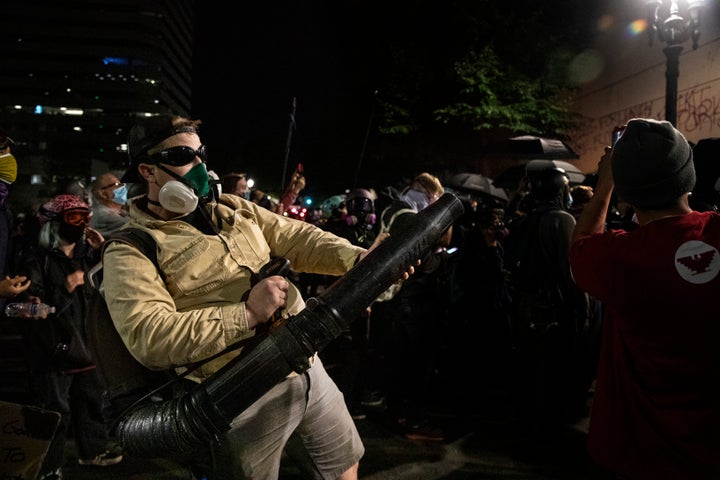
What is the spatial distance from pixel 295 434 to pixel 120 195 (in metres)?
4.34

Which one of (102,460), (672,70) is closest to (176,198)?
(102,460)

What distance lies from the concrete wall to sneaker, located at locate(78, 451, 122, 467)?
48.3ft

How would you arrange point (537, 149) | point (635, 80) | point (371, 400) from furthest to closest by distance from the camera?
point (635, 80)
point (537, 149)
point (371, 400)

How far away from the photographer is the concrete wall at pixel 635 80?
14109 millimetres

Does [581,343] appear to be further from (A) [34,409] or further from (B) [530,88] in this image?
(B) [530,88]

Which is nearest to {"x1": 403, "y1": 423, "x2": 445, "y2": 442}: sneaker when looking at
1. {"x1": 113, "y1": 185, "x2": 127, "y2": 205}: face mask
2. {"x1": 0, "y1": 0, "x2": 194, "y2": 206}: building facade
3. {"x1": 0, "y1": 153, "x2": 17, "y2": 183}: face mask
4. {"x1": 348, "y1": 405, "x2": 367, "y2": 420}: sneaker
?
{"x1": 348, "y1": 405, "x2": 367, "y2": 420}: sneaker

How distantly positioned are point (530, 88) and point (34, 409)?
18345mm

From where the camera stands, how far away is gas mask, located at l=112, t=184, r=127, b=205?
5754mm

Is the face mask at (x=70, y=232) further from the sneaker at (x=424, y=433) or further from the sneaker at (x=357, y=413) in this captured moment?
the sneaker at (x=424, y=433)

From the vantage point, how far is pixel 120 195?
5.89 meters

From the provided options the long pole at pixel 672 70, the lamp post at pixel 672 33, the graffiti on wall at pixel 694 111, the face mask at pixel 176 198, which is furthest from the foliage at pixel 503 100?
the face mask at pixel 176 198

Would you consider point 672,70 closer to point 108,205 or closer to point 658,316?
point 658,316

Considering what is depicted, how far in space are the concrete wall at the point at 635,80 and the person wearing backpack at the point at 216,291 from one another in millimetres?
14558

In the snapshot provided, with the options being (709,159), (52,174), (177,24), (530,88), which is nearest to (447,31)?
(530,88)
